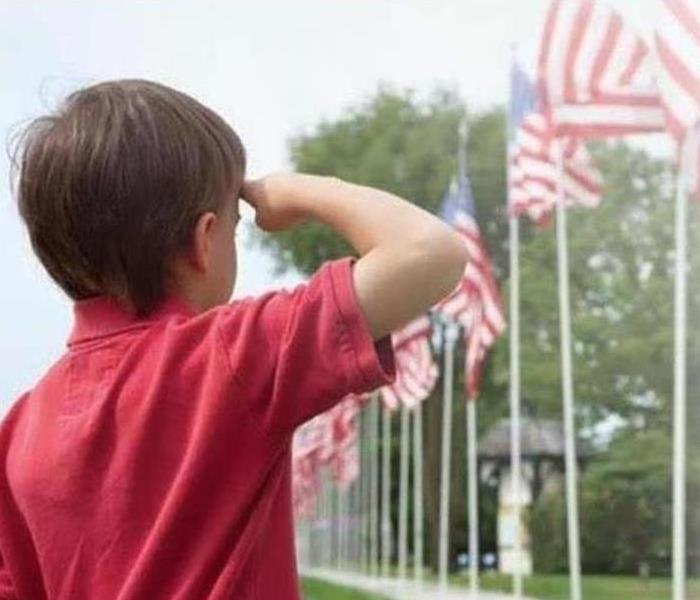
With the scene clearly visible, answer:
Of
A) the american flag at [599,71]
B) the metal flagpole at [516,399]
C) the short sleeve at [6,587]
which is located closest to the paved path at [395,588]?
the metal flagpole at [516,399]

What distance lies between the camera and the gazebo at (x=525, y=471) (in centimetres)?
1599

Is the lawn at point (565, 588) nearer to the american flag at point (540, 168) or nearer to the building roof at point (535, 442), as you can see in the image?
the building roof at point (535, 442)

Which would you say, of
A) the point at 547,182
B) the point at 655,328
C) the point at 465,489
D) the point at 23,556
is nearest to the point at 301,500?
the point at 465,489

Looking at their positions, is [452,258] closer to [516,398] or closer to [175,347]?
[175,347]

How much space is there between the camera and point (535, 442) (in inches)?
650

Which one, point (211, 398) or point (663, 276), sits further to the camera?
point (663, 276)

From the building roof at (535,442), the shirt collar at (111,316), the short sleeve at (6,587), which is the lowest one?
the building roof at (535,442)

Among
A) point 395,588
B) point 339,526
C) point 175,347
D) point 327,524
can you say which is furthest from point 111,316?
point 327,524

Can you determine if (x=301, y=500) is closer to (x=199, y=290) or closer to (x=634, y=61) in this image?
(x=634, y=61)

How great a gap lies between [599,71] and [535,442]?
10050 millimetres

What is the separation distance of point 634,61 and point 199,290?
5.94 meters

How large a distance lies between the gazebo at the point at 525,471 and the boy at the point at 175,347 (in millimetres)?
14660

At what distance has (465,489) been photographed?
18047mm

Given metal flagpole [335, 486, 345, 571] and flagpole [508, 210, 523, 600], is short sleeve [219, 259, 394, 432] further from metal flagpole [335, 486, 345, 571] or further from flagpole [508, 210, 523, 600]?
metal flagpole [335, 486, 345, 571]
